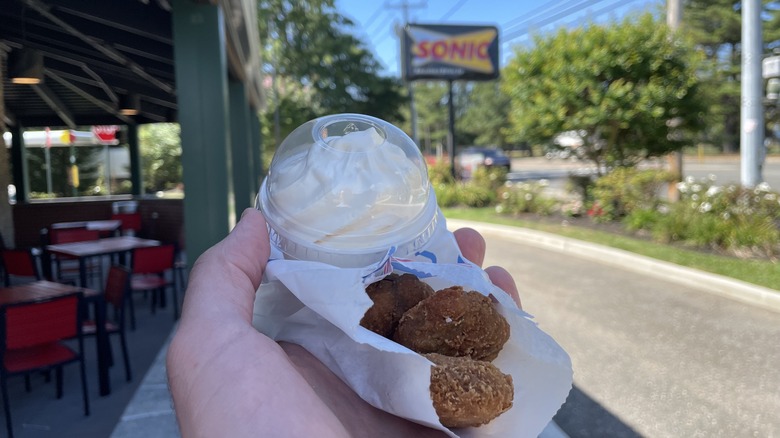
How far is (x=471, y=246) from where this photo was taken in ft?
7.31

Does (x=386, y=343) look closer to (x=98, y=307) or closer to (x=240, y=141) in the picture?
(x=98, y=307)

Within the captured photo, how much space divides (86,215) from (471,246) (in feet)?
44.3

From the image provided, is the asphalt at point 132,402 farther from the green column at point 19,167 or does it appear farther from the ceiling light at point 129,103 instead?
the green column at point 19,167

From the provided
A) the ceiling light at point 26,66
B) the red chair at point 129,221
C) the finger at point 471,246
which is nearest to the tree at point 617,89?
the red chair at point 129,221

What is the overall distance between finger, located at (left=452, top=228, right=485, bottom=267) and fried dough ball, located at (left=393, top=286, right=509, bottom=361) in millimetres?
750

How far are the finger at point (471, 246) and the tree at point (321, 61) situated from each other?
26.7m

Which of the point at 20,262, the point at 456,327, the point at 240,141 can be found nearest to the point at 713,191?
the point at 240,141

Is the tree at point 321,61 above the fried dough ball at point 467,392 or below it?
above

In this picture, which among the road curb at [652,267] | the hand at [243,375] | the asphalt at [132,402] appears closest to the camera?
the hand at [243,375]

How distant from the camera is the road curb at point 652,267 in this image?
681 cm

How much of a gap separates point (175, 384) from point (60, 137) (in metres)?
17.3

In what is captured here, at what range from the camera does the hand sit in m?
1.15

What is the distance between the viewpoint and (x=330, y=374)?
60.8 inches

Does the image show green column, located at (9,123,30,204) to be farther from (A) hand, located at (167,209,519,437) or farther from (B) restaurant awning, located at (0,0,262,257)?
(A) hand, located at (167,209,519,437)
